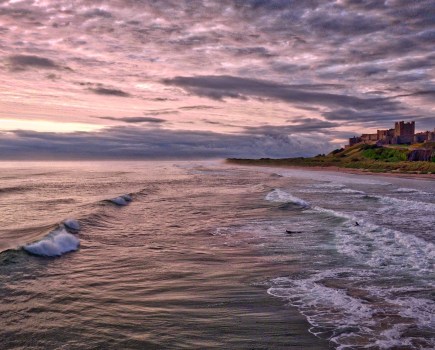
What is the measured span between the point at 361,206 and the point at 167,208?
11551 millimetres

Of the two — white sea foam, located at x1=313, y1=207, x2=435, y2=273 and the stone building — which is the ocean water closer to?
white sea foam, located at x1=313, y1=207, x2=435, y2=273

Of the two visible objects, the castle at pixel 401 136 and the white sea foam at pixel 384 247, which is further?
the castle at pixel 401 136

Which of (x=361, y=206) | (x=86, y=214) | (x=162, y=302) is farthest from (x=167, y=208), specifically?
(x=162, y=302)

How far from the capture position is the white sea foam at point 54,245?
13102mm

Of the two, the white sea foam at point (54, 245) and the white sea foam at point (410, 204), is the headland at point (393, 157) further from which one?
the white sea foam at point (54, 245)

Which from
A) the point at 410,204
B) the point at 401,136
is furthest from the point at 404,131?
the point at 410,204

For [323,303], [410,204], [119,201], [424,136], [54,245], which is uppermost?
[424,136]

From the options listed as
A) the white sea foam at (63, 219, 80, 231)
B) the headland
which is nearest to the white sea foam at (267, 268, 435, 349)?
the white sea foam at (63, 219, 80, 231)

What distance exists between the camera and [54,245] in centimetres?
1367

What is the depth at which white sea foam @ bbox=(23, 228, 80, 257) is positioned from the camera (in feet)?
43.0

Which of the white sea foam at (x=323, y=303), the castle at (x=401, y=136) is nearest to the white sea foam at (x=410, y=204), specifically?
the white sea foam at (x=323, y=303)

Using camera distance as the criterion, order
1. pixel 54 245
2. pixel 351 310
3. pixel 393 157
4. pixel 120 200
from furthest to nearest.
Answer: pixel 393 157 < pixel 120 200 < pixel 54 245 < pixel 351 310

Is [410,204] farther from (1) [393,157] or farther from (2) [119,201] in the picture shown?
(1) [393,157]

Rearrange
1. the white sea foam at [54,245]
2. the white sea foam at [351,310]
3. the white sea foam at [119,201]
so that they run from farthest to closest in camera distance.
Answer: the white sea foam at [119,201] → the white sea foam at [54,245] → the white sea foam at [351,310]
